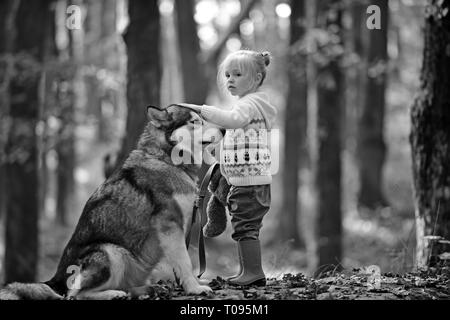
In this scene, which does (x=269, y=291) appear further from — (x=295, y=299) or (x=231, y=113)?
(x=231, y=113)

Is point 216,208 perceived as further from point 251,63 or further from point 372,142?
point 372,142

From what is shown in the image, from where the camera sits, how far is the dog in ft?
15.0

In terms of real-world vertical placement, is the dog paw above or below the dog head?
below

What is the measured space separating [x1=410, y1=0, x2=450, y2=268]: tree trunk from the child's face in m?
2.62

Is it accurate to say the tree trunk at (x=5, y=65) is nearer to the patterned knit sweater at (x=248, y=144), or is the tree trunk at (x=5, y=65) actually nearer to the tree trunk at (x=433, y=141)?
the patterned knit sweater at (x=248, y=144)

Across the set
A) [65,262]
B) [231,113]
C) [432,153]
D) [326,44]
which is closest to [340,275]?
[432,153]

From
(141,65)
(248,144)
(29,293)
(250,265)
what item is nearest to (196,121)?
(248,144)

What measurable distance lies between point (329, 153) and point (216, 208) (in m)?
6.98

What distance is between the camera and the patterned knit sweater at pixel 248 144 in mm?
4938

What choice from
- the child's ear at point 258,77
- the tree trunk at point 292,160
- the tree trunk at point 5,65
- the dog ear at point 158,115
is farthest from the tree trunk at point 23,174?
the tree trunk at point 292,160

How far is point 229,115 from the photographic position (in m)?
4.80

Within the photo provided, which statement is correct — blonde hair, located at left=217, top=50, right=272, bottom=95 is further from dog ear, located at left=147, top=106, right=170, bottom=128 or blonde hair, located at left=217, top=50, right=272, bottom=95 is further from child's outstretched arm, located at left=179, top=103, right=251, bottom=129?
dog ear, located at left=147, top=106, right=170, bottom=128

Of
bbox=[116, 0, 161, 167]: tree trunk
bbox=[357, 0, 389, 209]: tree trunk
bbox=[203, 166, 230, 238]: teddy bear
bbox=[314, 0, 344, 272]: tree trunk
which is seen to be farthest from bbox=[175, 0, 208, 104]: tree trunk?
bbox=[203, 166, 230, 238]: teddy bear
